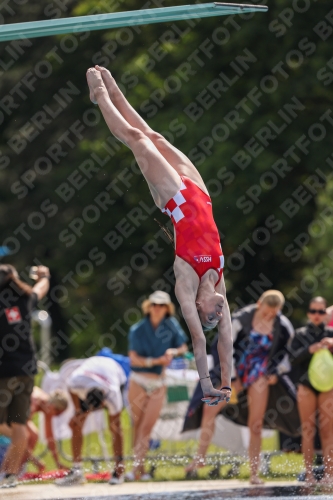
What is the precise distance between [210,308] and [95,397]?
318cm

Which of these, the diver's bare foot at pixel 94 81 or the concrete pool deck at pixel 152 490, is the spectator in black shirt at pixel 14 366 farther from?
the diver's bare foot at pixel 94 81

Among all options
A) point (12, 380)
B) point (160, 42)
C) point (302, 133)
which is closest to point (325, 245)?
point (302, 133)

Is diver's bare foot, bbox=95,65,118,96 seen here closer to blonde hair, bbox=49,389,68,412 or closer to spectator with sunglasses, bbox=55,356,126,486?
spectator with sunglasses, bbox=55,356,126,486

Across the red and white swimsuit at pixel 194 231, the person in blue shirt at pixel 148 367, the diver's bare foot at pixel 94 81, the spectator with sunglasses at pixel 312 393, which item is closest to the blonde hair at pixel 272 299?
the spectator with sunglasses at pixel 312 393

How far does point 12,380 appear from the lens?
8.57 m

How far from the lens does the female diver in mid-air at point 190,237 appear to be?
21.6ft

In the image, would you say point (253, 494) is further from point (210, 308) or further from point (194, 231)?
point (194, 231)

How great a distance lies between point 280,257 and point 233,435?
24.7ft

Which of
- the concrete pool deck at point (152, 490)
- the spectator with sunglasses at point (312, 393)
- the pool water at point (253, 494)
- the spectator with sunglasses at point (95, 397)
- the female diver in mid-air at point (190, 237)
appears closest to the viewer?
the female diver in mid-air at point (190, 237)

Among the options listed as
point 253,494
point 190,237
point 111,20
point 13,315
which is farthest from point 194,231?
point 13,315

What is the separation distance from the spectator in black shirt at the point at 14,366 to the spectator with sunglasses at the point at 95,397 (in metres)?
0.71

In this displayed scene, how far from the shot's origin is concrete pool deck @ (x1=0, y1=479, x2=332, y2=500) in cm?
771

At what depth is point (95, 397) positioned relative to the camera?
943cm

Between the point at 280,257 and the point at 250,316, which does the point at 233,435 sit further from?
the point at 280,257
